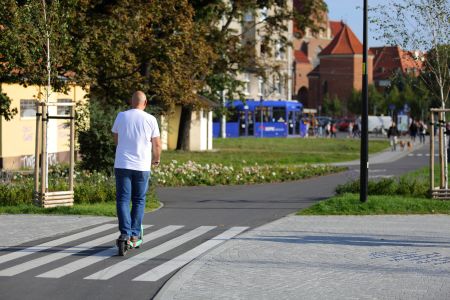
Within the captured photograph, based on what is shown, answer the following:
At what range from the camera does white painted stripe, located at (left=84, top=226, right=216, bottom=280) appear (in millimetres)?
9023

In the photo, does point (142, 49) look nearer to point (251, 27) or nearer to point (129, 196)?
point (251, 27)

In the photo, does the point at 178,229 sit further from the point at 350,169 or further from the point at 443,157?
the point at 350,169

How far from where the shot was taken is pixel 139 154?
10.5 m

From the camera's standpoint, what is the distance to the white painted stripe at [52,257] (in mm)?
9234

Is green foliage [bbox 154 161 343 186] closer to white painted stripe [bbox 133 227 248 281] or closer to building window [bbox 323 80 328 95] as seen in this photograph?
white painted stripe [bbox 133 227 248 281]

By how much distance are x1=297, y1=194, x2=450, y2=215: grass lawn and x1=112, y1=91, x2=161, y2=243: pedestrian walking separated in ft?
18.4

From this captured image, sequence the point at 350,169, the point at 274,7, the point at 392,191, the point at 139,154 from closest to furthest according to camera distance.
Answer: the point at 139,154
the point at 392,191
the point at 350,169
the point at 274,7

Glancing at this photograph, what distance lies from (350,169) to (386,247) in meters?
23.3

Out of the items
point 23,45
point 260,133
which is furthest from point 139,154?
point 260,133

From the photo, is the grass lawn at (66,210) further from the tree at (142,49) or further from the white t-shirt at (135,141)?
the tree at (142,49)

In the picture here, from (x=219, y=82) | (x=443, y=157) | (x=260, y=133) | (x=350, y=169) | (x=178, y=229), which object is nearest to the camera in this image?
(x=178, y=229)

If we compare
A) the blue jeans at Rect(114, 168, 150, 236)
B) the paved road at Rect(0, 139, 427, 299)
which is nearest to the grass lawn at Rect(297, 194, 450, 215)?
the paved road at Rect(0, 139, 427, 299)

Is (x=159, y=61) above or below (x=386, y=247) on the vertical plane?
above

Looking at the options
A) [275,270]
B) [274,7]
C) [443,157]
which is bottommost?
[275,270]
